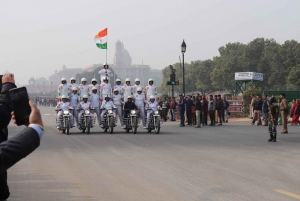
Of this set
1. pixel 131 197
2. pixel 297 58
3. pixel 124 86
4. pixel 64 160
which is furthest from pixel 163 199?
pixel 297 58

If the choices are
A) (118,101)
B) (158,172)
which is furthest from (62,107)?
(158,172)

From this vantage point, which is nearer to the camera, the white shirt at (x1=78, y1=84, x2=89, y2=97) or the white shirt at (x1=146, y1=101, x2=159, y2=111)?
the white shirt at (x1=146, y1=101, x2=159, y2=111)

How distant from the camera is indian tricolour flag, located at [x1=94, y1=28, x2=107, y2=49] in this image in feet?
110

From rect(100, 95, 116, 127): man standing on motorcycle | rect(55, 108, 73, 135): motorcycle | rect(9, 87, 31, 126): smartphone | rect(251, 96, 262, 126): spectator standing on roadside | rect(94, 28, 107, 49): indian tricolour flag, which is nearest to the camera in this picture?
rect(9, 87, 31, 126): smartphone

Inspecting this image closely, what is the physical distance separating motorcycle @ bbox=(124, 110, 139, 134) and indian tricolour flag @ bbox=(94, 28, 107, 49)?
11.2 m

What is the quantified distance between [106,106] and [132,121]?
1344 mm

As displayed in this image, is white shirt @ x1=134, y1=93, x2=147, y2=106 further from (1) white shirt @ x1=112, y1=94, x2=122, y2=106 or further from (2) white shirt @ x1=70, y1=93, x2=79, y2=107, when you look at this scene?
(2) white shirt @ x1=70, y1=93, x2=79, y2=107

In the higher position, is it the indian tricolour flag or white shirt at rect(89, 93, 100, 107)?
the indian tricolour flag

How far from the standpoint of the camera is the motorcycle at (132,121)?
74.4 feet

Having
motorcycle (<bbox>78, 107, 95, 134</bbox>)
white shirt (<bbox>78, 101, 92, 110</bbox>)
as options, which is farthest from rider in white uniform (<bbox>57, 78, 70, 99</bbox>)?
motorcycle (<bbox>78, 107, 95, 134</bbox>)

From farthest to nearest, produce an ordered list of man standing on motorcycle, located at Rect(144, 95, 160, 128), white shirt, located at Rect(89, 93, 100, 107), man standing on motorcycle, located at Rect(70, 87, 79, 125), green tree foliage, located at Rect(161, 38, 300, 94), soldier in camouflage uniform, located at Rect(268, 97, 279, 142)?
green tree foliage, located at Rect(161, 38, 300, 94) → white shirt, located at Rect(89, 93, 100, 107) → man standing on motorcycle, located at Rect(70, 87, 79, 125) → man standing on motorcycle, located at Rect(144, 95, 160, 128) → soldier in camouflage uniform, located at Rect(268, 97, 279, 142)

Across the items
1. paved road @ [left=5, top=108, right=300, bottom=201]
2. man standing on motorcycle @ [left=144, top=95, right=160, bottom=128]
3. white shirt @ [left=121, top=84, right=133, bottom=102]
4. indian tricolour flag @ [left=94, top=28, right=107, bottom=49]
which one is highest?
indian tricolour flag @ [left=94, top=28, right=107, bottom=49]

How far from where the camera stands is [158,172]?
35.6 ft

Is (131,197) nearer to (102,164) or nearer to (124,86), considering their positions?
(102,164)
